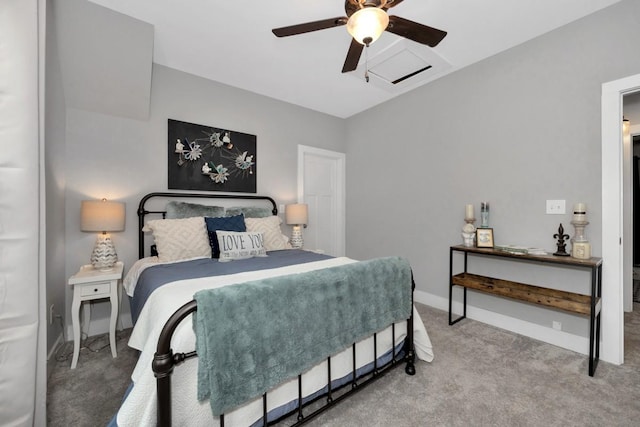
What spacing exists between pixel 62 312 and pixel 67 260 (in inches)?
17.6

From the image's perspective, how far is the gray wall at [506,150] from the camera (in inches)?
84.0

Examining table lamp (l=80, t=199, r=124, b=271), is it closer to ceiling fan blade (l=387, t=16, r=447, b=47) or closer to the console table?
ceiling fan blade (l=387, t=16, r=447, b=47)

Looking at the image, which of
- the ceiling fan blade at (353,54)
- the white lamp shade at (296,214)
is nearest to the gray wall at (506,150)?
the white lamp shade at (296,214)

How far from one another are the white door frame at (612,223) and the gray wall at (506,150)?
6cm

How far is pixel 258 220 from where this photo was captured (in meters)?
2.95

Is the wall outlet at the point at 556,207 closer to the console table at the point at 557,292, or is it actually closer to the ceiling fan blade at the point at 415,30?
the console table at the point at 557,292

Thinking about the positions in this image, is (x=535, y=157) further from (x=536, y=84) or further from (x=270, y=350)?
(x=270, y=350)

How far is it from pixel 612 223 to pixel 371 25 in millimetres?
2291

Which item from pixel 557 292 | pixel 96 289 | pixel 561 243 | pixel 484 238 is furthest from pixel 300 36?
pixel 557 292

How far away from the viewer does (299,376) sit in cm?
135

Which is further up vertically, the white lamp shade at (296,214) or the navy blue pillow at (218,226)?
the white lamp shade at (296,214)

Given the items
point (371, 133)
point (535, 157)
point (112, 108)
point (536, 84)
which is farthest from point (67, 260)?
point (536, 84)

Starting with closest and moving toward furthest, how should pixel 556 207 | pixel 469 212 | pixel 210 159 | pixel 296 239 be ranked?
pixel 556 207
pixel 469 212
pixel 210 159
pixel 296 239

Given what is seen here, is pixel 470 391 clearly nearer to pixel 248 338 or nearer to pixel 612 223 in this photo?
pixel 248 338
